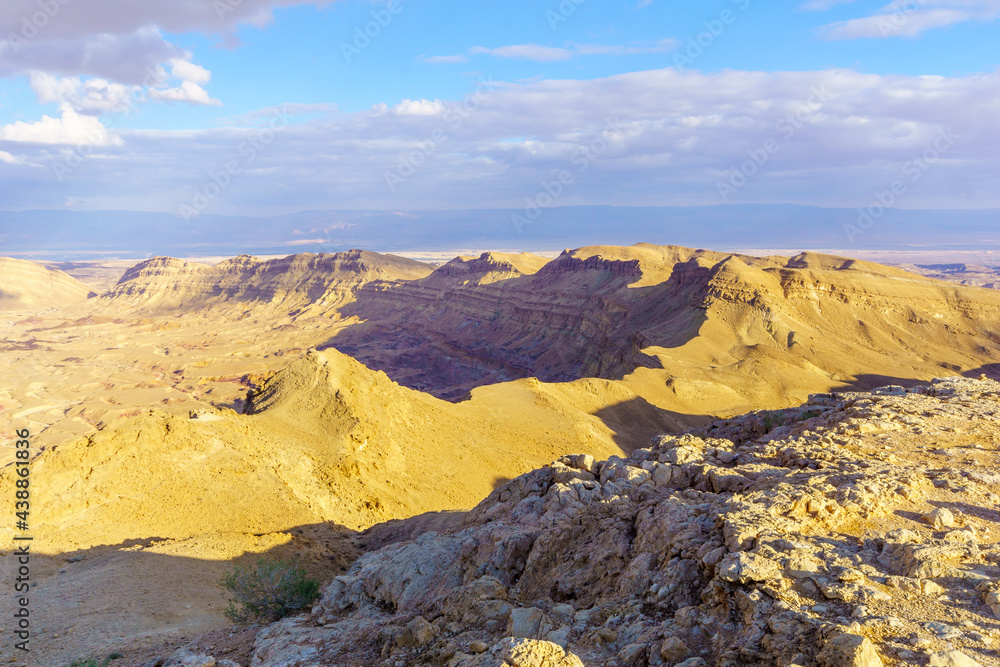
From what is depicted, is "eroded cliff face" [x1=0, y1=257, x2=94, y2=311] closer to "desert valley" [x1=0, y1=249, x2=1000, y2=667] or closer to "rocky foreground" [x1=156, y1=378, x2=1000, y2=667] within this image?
"desert valley" [x1=0, y1=249, x2=1000, y2=667]

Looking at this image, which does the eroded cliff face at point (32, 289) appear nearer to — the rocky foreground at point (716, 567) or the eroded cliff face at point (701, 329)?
the eroded cliff face at point (701, 329)

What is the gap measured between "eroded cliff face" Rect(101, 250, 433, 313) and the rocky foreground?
10249 centimetres

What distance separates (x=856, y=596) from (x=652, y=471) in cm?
575

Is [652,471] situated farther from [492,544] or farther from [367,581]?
[367,581]

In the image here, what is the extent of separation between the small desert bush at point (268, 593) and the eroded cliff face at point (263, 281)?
9905cm

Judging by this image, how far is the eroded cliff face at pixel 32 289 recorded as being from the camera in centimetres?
12644

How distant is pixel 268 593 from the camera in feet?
40.3

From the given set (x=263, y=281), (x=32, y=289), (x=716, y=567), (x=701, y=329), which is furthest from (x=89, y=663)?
(x=32, y=289)

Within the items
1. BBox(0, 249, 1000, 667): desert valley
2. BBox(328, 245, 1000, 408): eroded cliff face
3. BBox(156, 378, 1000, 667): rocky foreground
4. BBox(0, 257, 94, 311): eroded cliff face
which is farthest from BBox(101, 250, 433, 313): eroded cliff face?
BBox(156, 378, 1000, 667): rocky foreground

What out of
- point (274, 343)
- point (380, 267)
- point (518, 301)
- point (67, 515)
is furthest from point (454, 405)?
point (380, 267)

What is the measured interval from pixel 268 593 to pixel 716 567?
955cm

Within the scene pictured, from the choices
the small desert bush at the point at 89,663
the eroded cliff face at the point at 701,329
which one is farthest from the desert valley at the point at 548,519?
the eroded cliff face at the point at 701,329

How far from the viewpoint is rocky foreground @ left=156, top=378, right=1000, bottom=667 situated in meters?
6.11

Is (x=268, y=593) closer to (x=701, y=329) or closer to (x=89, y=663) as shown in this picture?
(x=89, y=663)
